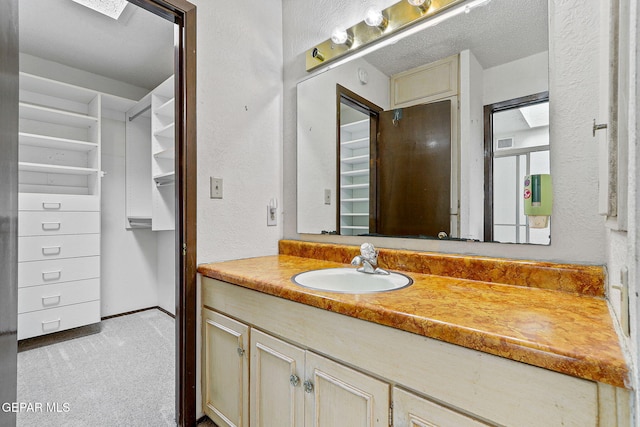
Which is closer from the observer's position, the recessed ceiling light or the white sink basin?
the white sink basin

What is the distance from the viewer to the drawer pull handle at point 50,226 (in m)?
2.35

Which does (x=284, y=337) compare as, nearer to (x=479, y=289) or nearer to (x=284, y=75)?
(x=479, y=289)

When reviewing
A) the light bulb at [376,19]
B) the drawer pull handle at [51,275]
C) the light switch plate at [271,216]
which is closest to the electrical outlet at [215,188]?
the light switch plate at [271,216]

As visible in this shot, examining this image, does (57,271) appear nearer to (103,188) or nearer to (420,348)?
(103,188)

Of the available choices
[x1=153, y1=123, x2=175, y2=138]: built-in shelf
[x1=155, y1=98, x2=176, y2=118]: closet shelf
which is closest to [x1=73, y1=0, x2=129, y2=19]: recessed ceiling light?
[x1=155, y1=98, x2=176, y2=118]: closet shelf

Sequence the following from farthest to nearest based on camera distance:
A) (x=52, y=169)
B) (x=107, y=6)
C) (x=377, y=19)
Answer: (x=52, y=169) < (x=107, y=6) < (x=377, y=19)

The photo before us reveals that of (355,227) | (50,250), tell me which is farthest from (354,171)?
(50,250)

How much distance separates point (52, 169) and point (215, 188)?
2.02 meters

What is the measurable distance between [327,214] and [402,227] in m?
0.45

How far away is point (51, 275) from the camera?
238 cm

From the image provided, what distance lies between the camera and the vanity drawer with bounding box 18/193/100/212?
228 cm

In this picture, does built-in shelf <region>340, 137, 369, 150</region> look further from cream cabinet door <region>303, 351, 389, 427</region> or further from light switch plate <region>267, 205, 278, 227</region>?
cream cabinet door <region>303, 351, 389, 427</region>

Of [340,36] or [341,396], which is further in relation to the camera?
[340,36]

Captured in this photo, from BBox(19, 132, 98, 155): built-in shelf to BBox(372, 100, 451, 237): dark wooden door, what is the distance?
2.63m
